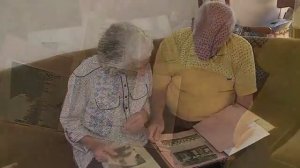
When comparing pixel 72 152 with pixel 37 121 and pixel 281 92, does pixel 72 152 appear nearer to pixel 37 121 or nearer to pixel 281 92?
pixel 37 121

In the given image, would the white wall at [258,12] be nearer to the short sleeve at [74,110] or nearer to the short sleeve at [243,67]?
the short sleeve at [243,67]

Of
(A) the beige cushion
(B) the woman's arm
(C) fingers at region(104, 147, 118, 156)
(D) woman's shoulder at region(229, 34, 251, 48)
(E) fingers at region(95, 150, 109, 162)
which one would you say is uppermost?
(D) woman's shoulder at region(229, 34, 251, 48)

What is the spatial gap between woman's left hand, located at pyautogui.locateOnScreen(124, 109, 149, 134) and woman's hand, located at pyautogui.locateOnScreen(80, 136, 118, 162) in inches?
1.8

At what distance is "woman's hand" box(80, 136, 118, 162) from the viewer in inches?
27.1

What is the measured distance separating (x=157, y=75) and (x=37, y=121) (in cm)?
23

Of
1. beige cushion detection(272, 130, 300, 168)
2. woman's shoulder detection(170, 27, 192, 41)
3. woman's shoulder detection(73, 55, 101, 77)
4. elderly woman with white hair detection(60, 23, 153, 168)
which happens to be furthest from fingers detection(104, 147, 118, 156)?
beige cushion detection(272, 130, 300, 168)

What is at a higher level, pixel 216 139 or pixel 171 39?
pixel 171 39

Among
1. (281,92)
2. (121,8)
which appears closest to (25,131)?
(121,8)

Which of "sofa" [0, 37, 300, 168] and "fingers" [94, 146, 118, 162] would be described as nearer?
"fingers" [94, 146, 118, 162]

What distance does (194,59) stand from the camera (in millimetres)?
751

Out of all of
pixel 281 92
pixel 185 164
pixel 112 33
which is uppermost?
pixel 112 33

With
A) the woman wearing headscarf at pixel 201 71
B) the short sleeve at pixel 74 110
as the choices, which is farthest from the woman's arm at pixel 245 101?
the short sleeve at pixel 74 110

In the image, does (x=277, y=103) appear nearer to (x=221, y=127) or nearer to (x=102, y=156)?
(x=221, y=127)

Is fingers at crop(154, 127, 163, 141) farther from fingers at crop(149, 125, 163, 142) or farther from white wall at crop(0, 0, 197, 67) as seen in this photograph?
white wall at crop(0, 0, 197, 67)
